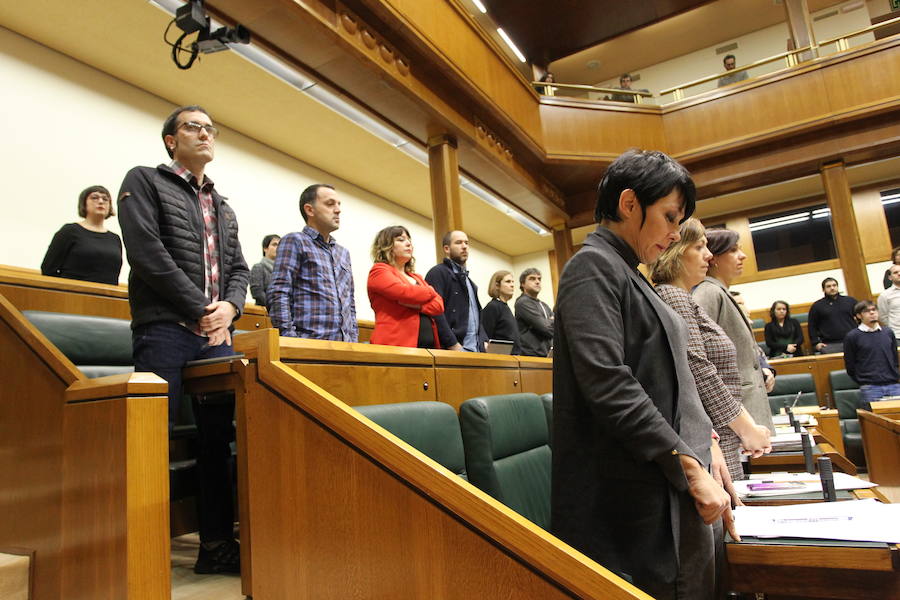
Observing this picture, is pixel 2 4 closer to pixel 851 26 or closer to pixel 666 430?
pixel 666 430

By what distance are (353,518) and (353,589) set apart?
0.08m

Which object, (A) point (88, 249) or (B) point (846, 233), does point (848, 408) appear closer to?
(B) point (846, 233)

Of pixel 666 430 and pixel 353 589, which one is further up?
pixel 666 430

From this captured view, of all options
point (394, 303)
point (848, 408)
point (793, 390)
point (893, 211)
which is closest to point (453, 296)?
point (394, 303)

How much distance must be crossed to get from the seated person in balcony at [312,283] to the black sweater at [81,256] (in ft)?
3.44

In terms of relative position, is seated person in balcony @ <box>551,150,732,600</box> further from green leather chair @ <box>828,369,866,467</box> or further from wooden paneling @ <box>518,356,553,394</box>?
green leather chair @ <box>828,369,866,467</box>

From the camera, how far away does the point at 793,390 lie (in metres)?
4.48

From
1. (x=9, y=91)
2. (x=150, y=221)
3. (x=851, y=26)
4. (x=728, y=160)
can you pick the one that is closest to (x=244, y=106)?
(x=9, y=91)

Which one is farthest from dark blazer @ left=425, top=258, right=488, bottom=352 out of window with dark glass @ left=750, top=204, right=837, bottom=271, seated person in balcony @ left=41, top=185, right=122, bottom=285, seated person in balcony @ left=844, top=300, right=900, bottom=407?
window with dark glass @ left=750, top=204, right=837, bottom=271

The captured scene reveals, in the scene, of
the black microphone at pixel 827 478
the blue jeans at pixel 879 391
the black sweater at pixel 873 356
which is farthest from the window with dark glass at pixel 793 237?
the black microphone at pixel 827 478

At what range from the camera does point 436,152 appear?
13.4 ft

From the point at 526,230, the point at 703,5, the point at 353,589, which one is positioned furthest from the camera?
the point at 526,230

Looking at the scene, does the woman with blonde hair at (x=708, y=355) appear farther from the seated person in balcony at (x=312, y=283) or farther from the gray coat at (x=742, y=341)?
the seated person in balcony at (x=312, y=283)

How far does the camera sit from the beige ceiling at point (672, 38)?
278 inches
